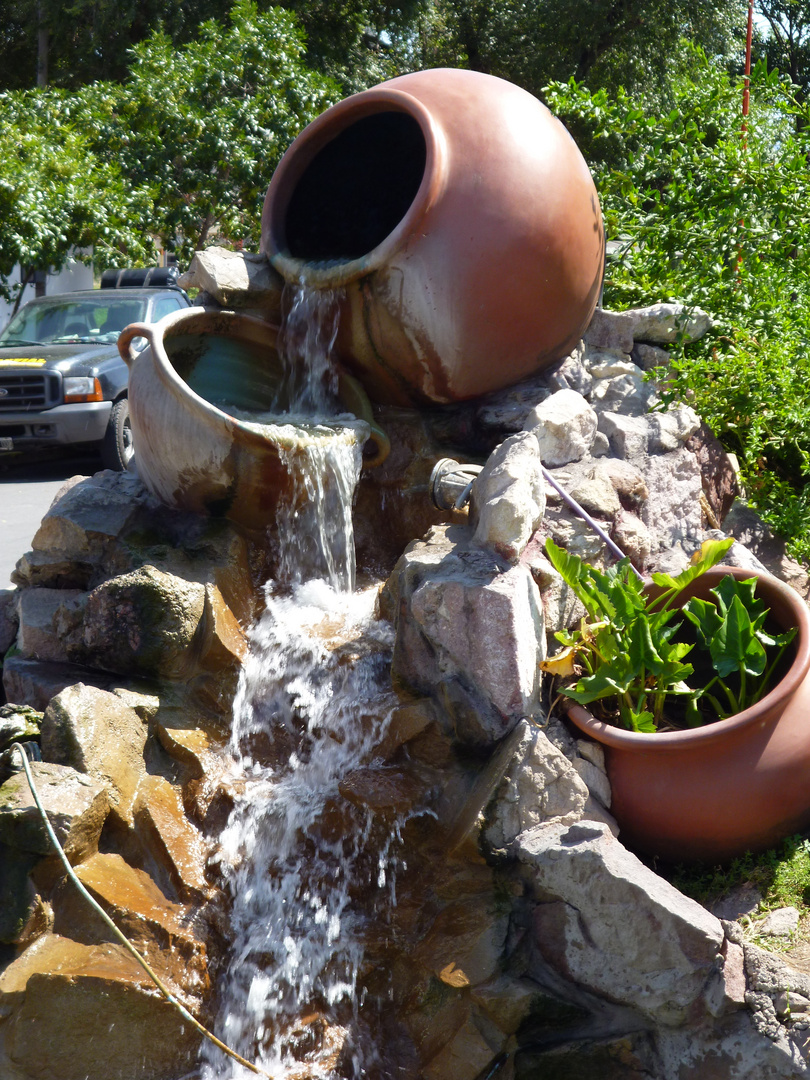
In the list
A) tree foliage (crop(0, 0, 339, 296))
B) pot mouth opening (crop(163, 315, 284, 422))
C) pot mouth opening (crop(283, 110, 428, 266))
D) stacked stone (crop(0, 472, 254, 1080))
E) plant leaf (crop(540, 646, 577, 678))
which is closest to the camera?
stacked stone (crop(0, 472, 254, 1080))

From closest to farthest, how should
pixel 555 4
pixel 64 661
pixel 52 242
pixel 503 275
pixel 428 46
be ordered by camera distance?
pixel 64 661 < pixel 503 275 < pixel 52 242 < pixel 555 4 < pixel 428 46

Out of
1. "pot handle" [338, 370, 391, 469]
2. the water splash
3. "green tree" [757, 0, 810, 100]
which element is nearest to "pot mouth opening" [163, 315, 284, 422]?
the water splash

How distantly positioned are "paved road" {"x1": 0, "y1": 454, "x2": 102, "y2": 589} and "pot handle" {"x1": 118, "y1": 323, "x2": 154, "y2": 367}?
60.6 inches

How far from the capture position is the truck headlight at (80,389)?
319 inches

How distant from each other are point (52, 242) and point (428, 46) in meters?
11.9

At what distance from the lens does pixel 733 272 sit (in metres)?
5.54

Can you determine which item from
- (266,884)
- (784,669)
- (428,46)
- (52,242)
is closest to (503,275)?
(784,669)

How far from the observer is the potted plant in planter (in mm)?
3105

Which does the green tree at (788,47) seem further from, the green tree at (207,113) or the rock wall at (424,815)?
the rock wall at (424,815)

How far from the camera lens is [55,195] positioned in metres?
10.7

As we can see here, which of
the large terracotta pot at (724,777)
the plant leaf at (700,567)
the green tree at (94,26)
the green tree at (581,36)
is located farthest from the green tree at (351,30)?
the large terracotta pot at (724,777)

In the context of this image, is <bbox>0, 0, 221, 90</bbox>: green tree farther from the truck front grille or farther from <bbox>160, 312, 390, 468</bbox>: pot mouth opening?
<bbox>160, 312, 390, 468</bbox>: pot mouth opening

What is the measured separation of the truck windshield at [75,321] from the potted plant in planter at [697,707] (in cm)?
673

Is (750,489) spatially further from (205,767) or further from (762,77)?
(205,767)
